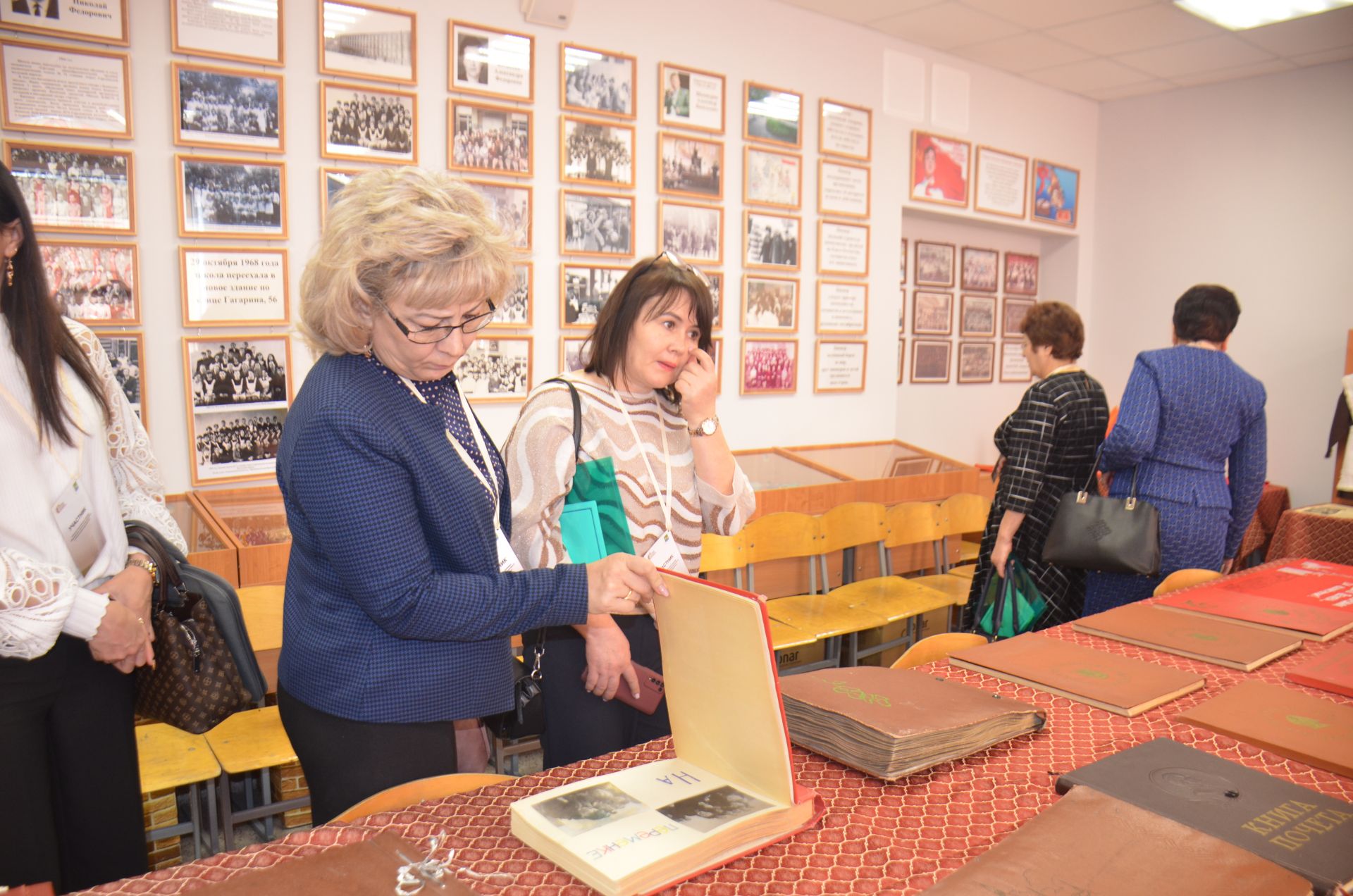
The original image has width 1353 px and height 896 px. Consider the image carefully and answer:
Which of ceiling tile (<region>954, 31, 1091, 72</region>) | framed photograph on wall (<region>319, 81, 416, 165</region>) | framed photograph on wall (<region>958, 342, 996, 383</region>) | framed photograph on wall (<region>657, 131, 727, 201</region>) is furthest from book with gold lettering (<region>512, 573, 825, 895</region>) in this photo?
framed photograph on wall (<region>958, 342, 996, 383</region>)

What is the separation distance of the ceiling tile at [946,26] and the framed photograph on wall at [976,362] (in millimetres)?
2135

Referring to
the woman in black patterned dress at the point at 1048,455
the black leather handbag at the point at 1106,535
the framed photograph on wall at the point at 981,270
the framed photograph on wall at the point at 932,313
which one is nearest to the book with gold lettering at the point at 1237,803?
the black leather handbag at the point at 1106,535

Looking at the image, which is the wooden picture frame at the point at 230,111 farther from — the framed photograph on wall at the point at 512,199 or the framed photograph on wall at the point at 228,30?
the framed photograph on wall at the point at 512,199

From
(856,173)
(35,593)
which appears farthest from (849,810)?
(856,173)

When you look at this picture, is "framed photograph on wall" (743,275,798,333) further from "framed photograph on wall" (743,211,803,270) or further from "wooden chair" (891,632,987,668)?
"wooden chair" (891,632,987,668)

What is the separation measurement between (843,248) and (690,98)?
1.31 meters

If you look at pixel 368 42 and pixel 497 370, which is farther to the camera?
pixel 497 370

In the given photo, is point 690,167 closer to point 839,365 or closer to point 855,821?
point 839,365

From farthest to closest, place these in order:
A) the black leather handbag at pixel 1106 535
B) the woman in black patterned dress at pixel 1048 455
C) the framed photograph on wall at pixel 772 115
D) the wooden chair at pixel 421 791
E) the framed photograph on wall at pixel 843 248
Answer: the framed photograph on wall at pixel 843 248 < the framed photograph on wall at pixel 772 115 < the woman in black patterned dress at pixel 1048 455 < the black leather handbag at pixel 1106 535 < the wooden chair at pixel 421 791

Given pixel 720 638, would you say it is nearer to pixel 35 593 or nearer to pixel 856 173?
pixel 35 593

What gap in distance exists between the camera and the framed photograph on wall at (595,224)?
414 cm

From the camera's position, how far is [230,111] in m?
3.30

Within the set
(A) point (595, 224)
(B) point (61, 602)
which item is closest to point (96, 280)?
(A) point (595, 224)

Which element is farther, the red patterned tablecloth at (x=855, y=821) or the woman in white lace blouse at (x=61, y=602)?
the woman in white lace blouse at (x=61, y=602)
